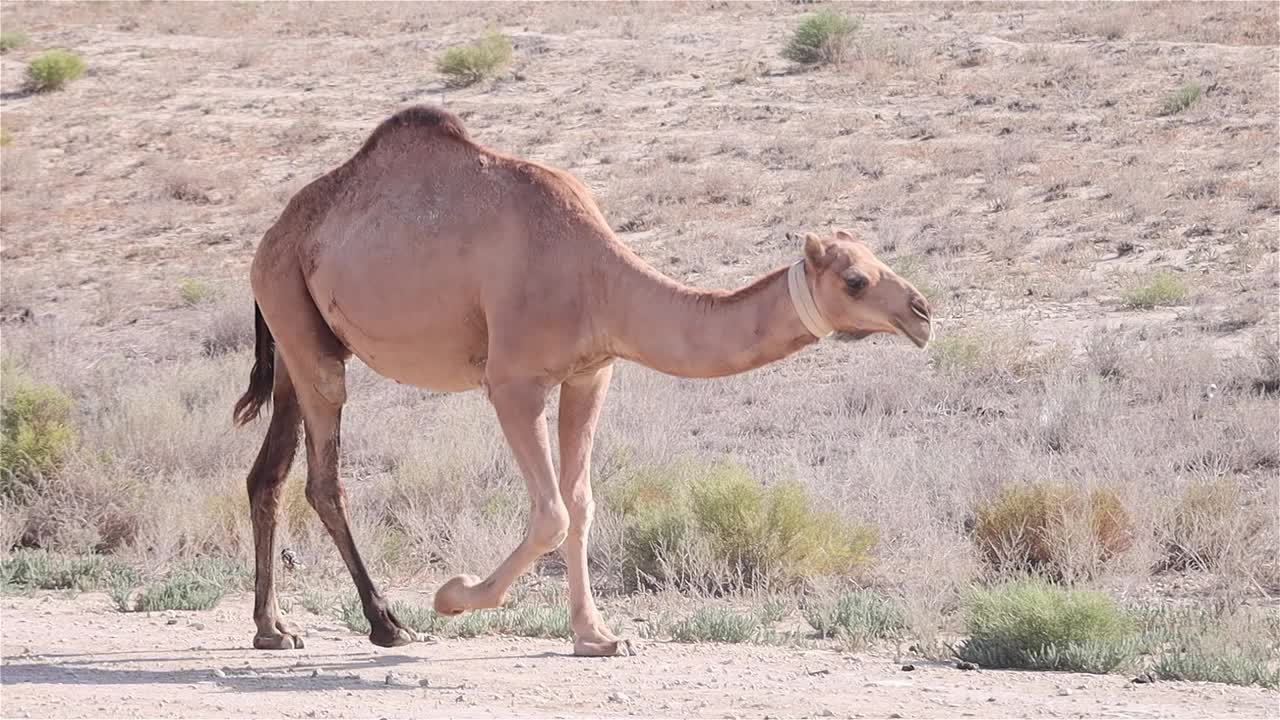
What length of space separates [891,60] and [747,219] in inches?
369

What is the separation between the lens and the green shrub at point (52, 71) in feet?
110

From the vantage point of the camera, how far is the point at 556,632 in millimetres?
9031

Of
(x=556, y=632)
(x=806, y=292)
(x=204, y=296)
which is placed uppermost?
(x=806, y=292)

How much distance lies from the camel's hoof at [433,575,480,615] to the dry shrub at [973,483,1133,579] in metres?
3.90

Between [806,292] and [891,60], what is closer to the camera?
[806,292]

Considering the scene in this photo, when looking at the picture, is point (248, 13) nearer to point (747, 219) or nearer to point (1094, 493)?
point (747, 219)

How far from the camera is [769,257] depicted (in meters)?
21.2

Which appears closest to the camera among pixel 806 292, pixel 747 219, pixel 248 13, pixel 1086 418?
pixel 806 292

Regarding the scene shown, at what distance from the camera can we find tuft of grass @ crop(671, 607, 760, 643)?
8.89 m

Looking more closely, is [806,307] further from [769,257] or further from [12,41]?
[12,41]

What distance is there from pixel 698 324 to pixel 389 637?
7.43 feet

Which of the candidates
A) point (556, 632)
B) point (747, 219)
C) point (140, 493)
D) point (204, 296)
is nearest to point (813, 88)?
point (747, 219)

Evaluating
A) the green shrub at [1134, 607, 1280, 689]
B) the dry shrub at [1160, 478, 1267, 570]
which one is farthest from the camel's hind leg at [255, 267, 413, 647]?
the dry shrub at [1160, 478, 1267, 570]

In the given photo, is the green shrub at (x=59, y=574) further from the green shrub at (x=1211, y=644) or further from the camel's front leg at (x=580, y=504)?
the green shrub at (x=1211, y=644)
